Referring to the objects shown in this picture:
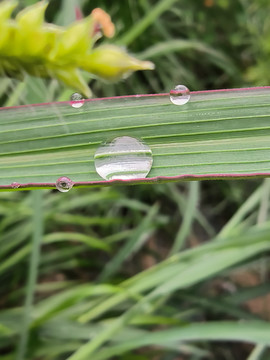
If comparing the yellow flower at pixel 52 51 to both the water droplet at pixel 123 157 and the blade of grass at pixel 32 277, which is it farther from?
the blade of grass at pixel 32 277

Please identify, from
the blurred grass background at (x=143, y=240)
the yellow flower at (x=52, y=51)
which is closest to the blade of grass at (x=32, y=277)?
the blurred grass background at (x=143, y=240)

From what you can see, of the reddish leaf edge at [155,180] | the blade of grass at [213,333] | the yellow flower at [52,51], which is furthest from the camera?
the blade of grass at [213,333]

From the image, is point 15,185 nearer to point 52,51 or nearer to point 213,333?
point 52,51

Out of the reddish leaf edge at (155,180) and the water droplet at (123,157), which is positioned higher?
the water droplet at (123,157)

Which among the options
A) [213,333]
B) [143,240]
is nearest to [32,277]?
[213,333]

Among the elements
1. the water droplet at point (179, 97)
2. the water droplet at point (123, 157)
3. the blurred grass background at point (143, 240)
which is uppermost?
the blurred grass background at point (143, 240)

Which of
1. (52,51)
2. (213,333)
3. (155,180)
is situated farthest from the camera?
(213,333)
